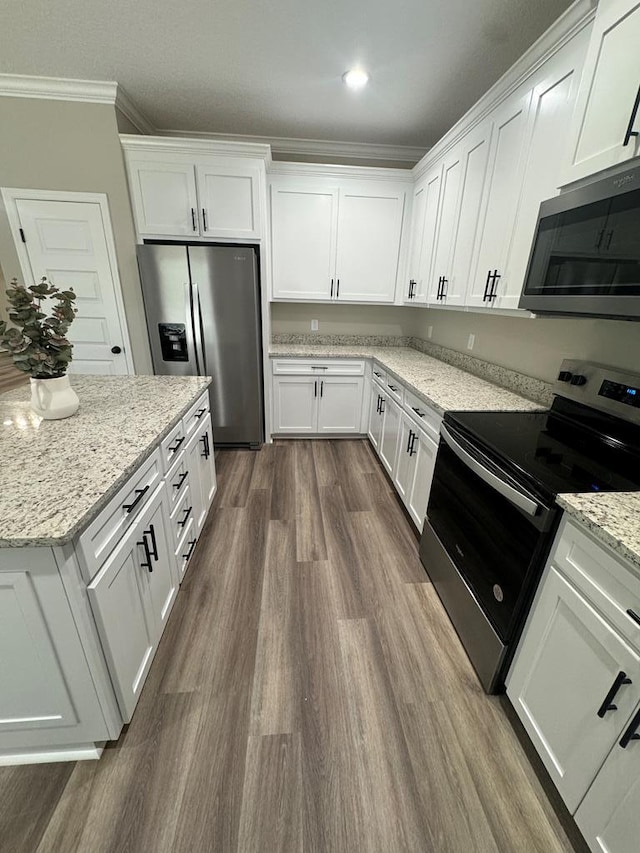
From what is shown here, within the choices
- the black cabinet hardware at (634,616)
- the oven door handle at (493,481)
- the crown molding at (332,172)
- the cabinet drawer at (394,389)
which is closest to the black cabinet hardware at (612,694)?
the black cabinet hardware at (634,616)

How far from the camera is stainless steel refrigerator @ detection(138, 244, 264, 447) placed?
2.73 m

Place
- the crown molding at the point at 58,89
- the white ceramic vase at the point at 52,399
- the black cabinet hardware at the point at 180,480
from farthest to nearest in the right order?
1. the crown molding at the point at 58,89
2. the black cabinet hardware at the point at 180,480
3. the white ceramic vase at the point at 52,399

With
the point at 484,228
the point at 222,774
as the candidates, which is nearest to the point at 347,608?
the point at 222,774

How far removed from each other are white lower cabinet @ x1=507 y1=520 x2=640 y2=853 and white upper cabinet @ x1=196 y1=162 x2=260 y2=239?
302 cm

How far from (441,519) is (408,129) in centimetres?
320

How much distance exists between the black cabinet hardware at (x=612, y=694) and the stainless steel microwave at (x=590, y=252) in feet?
3.25

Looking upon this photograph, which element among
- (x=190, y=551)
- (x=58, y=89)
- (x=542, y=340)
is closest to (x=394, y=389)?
(x=542, y=340)

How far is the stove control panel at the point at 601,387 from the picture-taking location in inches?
53.1

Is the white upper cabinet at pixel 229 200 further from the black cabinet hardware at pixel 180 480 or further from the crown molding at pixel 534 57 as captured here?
the black cabinet hardware at pixel 180 480

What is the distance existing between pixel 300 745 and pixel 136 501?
1.03 metres

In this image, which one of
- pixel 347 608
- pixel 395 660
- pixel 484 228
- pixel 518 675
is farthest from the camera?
pixel 484 228

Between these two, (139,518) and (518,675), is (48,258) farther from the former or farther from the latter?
(518,675)

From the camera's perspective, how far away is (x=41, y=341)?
1.27m

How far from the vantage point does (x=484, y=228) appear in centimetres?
199
